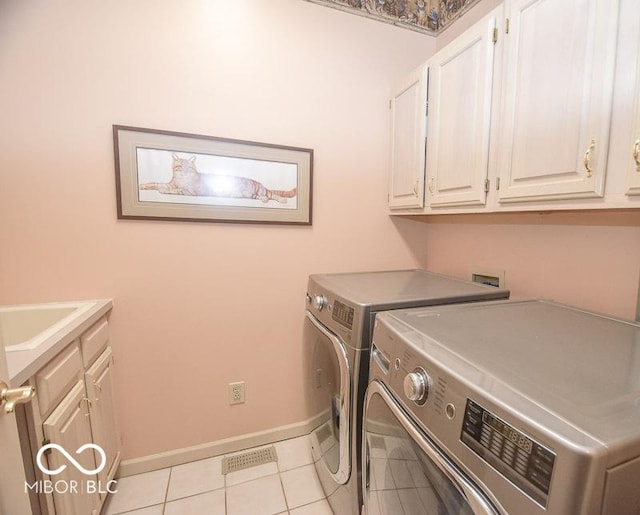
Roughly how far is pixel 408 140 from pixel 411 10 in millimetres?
915

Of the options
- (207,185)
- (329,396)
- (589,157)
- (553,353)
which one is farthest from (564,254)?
(207,185)

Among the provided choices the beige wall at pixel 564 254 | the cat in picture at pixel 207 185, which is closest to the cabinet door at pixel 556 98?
the beige wall at pixel 564 254

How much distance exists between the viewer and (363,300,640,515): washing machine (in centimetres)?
42

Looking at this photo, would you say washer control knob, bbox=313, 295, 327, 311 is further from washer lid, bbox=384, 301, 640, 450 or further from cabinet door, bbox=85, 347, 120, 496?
cabinet door, bbox=85, 347, 120, 496

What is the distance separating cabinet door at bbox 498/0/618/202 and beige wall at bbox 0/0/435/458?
2.89 ft

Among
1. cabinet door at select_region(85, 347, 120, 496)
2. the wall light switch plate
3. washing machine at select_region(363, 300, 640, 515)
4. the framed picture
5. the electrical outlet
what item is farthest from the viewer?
the electrical outlet

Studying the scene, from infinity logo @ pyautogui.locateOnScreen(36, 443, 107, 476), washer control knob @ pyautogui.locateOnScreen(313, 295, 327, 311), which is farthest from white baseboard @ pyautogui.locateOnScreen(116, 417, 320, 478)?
washer control knob @ pyautogui.locateOnScreen(313, 295, 327, 311)

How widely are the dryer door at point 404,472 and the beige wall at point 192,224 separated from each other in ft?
3.28

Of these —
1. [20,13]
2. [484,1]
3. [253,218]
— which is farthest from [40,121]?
[484,1]

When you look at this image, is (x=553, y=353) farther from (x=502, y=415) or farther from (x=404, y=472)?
(x=404, y=472)

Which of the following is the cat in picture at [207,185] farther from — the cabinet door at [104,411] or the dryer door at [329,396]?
the cabinet door at [104,411]

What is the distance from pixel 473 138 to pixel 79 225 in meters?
1.84

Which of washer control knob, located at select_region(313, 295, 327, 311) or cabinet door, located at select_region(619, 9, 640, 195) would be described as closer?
cabinet door, located at select_region(619, 9, 640, 195)

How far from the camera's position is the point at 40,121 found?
1.36m
